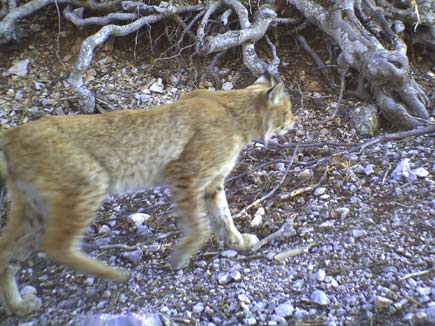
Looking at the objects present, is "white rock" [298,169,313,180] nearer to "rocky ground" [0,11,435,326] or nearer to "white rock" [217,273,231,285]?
"rocky ground" [0,11,435,326]

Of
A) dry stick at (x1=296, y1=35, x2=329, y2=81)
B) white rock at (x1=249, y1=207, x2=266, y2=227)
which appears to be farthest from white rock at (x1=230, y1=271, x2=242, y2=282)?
dry stick at (x1=296, y1=35, x2=329, y2=81)

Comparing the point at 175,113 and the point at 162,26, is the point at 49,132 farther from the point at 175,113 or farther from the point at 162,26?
the point at 162,26

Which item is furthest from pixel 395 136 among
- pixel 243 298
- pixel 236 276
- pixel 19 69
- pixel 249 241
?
pixel 19 69

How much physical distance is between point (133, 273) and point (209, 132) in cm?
118

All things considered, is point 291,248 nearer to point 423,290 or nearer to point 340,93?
point 423,290

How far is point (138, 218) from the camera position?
4.19 m

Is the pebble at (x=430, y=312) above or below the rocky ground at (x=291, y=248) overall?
above

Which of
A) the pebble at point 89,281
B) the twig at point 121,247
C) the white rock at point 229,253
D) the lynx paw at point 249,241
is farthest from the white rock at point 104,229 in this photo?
the lynx paw at point 249,241

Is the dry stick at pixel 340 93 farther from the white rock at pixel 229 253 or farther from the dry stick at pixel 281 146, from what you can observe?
the white rock at pixel 229 253

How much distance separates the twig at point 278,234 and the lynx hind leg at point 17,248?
5.21 ft

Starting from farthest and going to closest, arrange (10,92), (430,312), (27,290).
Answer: (10,92) < (27,290) < (430,312)

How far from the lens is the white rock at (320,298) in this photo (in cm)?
303

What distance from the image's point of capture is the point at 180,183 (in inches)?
138

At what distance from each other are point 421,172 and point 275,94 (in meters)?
1.47
